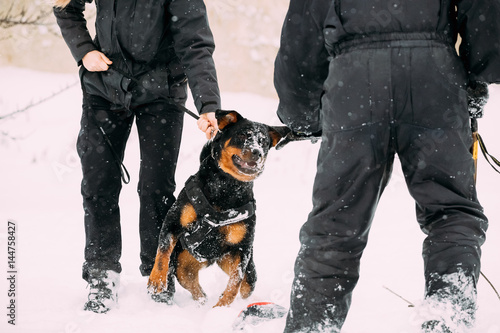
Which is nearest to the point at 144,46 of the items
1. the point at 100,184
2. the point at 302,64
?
the point at 100,184

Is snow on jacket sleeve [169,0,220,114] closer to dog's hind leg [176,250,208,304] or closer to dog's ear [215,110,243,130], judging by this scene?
dog's ear [215,110,243,130]

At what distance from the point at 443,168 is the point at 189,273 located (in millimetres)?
1690

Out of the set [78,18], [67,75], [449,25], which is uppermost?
[67,75]

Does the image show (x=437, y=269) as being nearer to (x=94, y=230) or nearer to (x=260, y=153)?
(x=260, y=153)

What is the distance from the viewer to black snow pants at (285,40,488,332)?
165 centimetres

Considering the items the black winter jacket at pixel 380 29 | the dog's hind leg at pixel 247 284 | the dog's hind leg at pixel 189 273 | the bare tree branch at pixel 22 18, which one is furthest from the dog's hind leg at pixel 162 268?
the bare tree branch at pixel 22 18

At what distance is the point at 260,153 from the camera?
2752 millimetres

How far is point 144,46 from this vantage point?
2.65 m

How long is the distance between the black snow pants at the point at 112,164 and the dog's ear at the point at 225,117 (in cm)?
27

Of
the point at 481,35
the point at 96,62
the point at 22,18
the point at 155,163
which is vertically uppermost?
the point at 22,18

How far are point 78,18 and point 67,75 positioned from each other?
21.9 ft

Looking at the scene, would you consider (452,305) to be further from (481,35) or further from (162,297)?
(162,297)

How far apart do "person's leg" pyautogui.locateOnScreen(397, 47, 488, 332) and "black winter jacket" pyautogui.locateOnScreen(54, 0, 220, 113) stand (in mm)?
1240

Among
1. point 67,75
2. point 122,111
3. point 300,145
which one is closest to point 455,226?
point 122,111
